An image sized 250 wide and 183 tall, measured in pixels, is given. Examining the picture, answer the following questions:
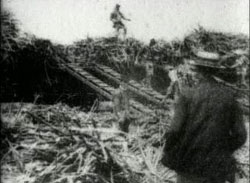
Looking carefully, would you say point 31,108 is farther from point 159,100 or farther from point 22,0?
point 159,100

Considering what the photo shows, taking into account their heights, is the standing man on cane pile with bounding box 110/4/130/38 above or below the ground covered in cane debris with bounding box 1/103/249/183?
above

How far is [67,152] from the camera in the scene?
147 inches

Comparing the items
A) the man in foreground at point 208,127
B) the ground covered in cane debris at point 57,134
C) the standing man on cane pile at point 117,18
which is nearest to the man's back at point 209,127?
the man in foreground at point 208,127

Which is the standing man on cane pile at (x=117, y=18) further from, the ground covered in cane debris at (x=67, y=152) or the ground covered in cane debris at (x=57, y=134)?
the ground covered in cane debris at (x=67, y=152)

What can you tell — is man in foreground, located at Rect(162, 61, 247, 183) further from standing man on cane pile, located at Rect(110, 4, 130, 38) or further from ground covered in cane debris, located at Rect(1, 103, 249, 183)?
standing man on cane pile, located at Rect(110, 4, 130, 38)

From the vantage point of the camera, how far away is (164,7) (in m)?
5.46

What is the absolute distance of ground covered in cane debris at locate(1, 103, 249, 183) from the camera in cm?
357

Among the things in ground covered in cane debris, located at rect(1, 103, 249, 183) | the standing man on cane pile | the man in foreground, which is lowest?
ground covered in cane debris, located at rect(1, 103, 249, 183)

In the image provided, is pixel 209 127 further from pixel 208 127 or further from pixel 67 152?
pixel 67 152

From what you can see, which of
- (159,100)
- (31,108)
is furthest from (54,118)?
(159,100)

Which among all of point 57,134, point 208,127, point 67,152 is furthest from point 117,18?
point 208,127

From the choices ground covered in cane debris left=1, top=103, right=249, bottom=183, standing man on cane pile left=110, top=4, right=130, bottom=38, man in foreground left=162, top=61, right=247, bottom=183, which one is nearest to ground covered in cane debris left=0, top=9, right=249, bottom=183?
ground covered in cane debris left=1, top=103, right=249, bottom=183

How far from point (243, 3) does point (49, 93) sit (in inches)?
136

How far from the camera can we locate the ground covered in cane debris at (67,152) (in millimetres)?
3570
